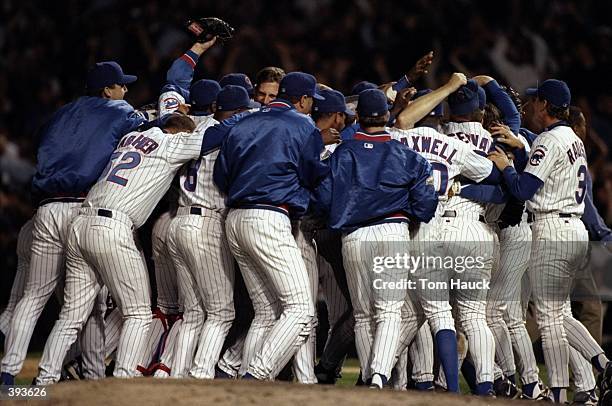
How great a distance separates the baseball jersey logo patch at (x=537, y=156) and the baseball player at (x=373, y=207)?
847 millimetres

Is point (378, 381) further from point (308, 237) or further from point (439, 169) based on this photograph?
point (439, 169)

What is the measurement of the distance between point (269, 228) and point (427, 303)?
1169 millimetres

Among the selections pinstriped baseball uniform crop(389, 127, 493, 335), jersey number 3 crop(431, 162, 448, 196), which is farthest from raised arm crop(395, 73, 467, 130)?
jersey number 3 crop(431, 162, 448, 196)

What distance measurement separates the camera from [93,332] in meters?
8.64

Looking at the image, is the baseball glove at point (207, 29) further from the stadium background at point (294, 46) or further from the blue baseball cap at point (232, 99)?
the stadium background at point (294, 46)

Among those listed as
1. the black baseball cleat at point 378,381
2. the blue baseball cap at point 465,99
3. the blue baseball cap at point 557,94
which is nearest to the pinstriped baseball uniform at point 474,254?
the blue baseball cap at point 465,99

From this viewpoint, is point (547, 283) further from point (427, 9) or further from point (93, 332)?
point (427, 9)

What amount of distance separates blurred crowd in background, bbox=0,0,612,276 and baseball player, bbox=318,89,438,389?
18.4 ft

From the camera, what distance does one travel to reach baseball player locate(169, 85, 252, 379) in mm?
7996

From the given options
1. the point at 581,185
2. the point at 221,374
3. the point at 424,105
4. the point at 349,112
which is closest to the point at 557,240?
the point at 581,185

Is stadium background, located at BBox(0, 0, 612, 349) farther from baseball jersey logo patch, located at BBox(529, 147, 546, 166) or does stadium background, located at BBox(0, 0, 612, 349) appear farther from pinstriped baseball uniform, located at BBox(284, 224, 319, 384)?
pinstriped baseball uniform, located at BBox(284, 224, 319, 384)

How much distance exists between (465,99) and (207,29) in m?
2.31

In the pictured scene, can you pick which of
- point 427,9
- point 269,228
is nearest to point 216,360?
point 269,228

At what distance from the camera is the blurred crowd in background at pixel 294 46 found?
13875 millimetres
